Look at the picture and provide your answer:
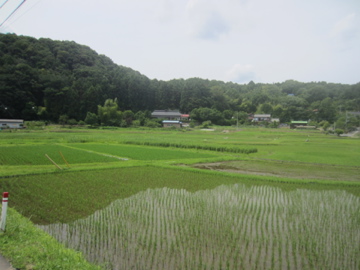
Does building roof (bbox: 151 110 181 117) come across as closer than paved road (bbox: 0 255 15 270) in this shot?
No

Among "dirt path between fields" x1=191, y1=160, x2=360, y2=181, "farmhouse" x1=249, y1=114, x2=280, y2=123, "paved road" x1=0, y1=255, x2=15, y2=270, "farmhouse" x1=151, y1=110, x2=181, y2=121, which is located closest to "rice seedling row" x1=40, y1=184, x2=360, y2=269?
"paved road" x1=0, y1=255, x2=15, y2=270

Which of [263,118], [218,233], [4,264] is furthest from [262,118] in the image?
[4,264]

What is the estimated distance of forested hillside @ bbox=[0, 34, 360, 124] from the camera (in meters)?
56.0

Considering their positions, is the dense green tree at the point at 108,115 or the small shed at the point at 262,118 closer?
the dense green tree at the point at 108,115

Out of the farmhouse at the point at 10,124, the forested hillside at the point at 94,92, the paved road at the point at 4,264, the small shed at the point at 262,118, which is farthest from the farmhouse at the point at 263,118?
the paved road at the point at 4,264

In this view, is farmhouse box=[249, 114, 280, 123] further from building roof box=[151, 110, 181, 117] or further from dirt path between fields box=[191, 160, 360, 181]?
dirt path between fields box=[191, 160, 360, 181]

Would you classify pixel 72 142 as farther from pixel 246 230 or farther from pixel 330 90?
pixel 330 90

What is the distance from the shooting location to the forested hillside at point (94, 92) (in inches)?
2203

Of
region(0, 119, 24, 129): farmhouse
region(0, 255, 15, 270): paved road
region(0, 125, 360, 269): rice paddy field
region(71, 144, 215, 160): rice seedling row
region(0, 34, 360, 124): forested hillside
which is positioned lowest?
region(71, 144, 215, 160): rice seedling row

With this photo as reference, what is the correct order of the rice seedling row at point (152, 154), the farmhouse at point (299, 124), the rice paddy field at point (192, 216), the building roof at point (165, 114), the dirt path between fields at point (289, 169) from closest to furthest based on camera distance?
1. the rice paddy field at point (192, 216)
2. the dirt path between fields at point (289, 169)
3. the rice seedling row at point (152, 154)
4. the farmhouse at point (299, 124)
5. the building roof at point (165, 114)

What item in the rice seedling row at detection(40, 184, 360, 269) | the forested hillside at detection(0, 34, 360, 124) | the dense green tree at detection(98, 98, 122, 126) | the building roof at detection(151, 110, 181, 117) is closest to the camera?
the rice seedling row at detection(40, 184, 360, 269)

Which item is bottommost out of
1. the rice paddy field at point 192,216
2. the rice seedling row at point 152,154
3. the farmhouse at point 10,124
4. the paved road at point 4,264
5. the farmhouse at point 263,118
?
the rice seedling row at point 152,154

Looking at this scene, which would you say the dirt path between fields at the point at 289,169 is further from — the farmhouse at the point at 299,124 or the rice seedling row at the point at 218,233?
the farmhouse at the point at 299,124

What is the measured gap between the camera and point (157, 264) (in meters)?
4.47
